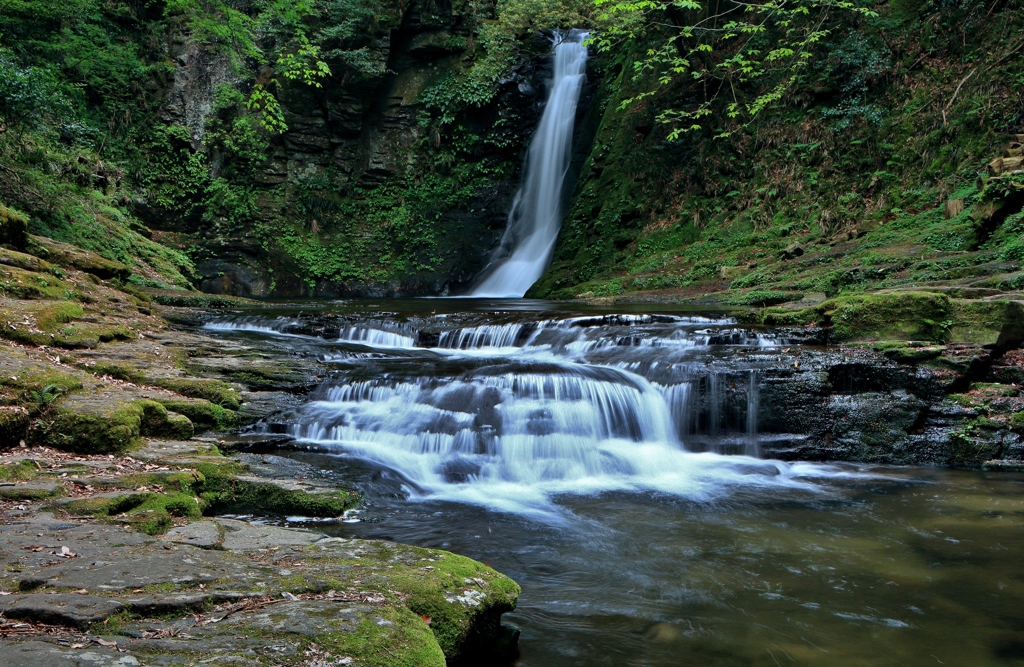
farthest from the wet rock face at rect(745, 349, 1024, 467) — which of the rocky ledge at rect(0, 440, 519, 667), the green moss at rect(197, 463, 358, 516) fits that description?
the rocky ledge at rect(0, 440, 519, 667)

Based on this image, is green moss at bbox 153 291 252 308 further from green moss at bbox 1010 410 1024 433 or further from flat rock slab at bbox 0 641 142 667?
green moss at bbox 1010 410 1024 433

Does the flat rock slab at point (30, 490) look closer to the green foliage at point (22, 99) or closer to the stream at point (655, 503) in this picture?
the stream at point (655, 503)

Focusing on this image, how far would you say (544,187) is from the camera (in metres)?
23.0

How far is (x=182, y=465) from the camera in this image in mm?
5422

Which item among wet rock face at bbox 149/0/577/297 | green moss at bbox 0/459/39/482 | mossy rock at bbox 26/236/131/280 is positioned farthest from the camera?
wet rock face at bbox 149/0/577/297

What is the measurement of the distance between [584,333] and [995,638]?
722 centimetres

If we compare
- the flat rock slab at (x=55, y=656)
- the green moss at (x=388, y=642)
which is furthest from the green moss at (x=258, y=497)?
the flat rock slab at (x=55, y=656)

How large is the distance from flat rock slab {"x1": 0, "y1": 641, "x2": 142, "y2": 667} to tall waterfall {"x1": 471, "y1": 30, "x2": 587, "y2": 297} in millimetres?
19207

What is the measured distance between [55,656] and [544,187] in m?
21.8

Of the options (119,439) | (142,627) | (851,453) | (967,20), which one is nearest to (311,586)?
(142,627)

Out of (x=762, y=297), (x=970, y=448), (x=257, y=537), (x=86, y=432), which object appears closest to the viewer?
(x=257, y=537)

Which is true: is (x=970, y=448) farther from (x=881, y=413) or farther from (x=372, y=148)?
(x=372, y=148)

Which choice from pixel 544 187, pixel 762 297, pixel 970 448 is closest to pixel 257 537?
pixel 970 448

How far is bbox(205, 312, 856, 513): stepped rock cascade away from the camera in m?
7.09
